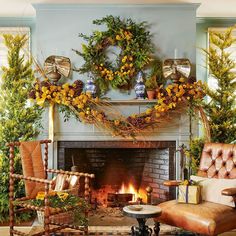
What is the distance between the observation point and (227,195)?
144 inches

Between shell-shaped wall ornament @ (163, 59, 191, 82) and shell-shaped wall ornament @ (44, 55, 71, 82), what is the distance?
1.11 m

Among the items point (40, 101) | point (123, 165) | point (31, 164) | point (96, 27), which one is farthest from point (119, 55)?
Answer: point (31, 164)

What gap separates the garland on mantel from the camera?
4781mm

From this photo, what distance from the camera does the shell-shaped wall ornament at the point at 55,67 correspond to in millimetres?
4949

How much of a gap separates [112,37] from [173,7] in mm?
791

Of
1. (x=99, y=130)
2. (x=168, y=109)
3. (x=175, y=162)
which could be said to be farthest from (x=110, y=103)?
(x=175, y=162)

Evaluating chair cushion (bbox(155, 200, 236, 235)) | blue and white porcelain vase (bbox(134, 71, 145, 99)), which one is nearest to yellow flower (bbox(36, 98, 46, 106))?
blue and white porcelain vase (bbox(134, 71, 145, 99))

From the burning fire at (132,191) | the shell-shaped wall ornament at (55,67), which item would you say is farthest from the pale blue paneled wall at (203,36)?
the shell-shaped wall ornament at (55,67)

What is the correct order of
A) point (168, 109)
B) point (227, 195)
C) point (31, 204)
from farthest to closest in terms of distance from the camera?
point (168, 109), point (31, 204), point (227, 195)

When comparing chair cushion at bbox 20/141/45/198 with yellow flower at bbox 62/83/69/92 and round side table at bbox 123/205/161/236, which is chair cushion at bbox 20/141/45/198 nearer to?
yellow flower at bbox 62/83/69/92

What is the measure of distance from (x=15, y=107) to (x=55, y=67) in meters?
0.65

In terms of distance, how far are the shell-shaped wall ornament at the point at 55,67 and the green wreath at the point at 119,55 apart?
186mm

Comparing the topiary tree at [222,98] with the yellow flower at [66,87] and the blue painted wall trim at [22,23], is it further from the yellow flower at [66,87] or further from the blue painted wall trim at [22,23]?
the blue painted wall trim at [22,23]

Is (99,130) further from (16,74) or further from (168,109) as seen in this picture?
(16,74)
